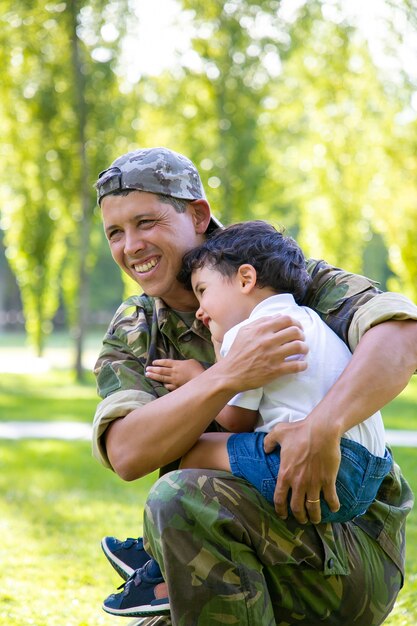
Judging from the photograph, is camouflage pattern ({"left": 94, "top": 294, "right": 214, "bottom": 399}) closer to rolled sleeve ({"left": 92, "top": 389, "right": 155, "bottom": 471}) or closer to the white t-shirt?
rolled sleeve ({"left": 92, "top": 389, "right": 155, "bottom": 471})

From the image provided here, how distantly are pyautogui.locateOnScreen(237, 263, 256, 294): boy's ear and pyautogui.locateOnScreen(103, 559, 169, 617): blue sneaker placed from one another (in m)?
0.83

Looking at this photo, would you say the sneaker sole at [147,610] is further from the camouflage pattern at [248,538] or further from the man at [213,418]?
the camouflage pattern at [248,538]

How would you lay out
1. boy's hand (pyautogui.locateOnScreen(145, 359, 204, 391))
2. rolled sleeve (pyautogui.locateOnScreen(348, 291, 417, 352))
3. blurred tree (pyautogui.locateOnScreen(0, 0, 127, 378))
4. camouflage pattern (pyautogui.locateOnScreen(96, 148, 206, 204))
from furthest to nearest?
blurred tree (pyautogui.locateOnScreen(0, 0, 127, 378)) → camouflage pattern (pyautogui.locateOnScreen(96, 148, 206, 204)) → boy's hand (pyautogui.locateOnScreen(145, 359, 204, 391)) → rolled sleeve (pyautogui.locateOnScreen(348, 291, 417, 352))

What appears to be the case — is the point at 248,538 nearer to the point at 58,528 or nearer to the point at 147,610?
the point at 147,610

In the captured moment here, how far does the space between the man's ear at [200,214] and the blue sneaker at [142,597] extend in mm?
1073

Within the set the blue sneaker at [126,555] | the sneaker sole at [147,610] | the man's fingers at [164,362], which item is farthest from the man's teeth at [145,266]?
the sneaker sole at [147,610]

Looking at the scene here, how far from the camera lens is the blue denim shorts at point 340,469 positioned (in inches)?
92.4

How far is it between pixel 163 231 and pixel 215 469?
31.4 inches

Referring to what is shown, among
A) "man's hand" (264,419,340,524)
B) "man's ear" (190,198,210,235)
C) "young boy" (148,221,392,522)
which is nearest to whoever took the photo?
"man's hand" (264,419,340,524)

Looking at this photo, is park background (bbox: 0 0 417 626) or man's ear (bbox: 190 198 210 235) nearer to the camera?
man's ear (bbox: 190 198 210 235)

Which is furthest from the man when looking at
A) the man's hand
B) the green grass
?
the green grass

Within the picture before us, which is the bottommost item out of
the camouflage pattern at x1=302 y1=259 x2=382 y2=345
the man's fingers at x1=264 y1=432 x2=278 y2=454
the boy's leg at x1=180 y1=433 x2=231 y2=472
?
the boy's leg at x1=180 y1=433 x2=231 y2=472

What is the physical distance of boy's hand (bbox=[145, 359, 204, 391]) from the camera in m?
2.65

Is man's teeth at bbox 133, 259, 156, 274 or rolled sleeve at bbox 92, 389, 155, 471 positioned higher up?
man's teeth at bbox 133, 259, 156, 274
